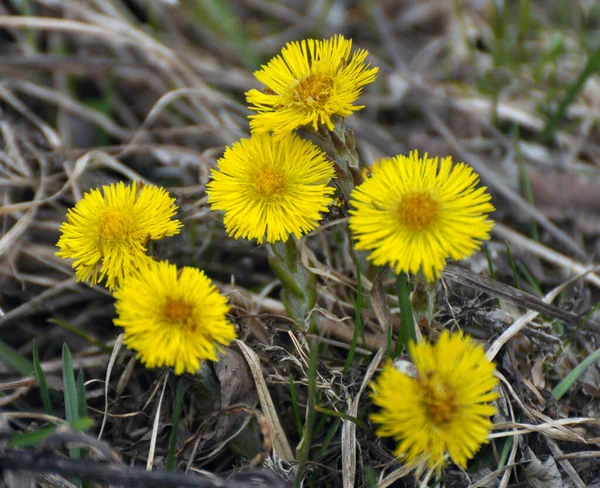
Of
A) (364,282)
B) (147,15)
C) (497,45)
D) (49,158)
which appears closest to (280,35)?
(147,15)

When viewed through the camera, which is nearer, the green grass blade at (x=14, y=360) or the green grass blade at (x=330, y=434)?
the green grass blade at (x=330, y=434)

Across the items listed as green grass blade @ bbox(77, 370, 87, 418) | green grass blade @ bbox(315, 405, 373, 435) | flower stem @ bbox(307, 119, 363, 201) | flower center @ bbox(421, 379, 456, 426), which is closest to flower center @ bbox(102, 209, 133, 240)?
green grass blade @ bbox(77, 370, 87, 418)

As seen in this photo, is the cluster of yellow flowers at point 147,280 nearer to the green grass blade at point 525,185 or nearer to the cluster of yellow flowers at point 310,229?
the cluster of yellow flowers at point 310,229

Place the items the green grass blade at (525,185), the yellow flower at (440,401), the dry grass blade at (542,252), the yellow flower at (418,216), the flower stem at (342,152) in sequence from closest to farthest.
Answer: the yellow flower at (440,401) < the yellow flower at (418,216) < the flower stem at (342,152) < the dry grass blade at (542,252) < the green grass blade at (525,185)

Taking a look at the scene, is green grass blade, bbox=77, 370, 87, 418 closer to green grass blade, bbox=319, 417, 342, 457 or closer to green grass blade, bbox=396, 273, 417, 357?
green grass blade, bbox=319, 417, 342, 457

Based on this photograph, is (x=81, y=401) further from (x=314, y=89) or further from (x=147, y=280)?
(x=314, y=89)

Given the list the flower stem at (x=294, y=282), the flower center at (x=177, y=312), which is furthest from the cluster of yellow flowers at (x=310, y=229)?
the flower stem at (x=294, y=282)

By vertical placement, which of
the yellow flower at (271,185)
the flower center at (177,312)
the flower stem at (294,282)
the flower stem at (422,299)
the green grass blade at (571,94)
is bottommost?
the flower center at (177,312)
